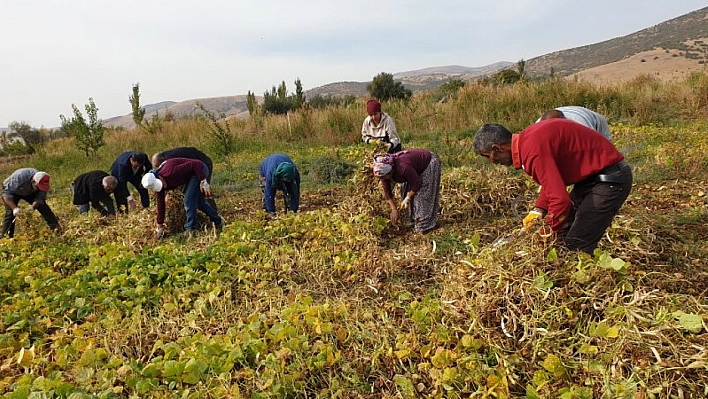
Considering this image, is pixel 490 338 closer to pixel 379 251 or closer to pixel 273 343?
pixel 273 343

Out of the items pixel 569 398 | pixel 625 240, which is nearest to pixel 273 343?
pixel 569 398

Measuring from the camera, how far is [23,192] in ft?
17.9

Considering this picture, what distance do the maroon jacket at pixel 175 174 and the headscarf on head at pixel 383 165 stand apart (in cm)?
227

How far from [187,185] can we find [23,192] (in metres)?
2.37

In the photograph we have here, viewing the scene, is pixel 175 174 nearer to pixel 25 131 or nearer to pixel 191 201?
pixel 191 201

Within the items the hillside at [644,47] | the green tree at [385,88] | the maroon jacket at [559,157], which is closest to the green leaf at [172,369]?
the maroon jacket at [559,157]

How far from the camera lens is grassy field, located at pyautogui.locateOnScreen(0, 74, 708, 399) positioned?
74.8 inches

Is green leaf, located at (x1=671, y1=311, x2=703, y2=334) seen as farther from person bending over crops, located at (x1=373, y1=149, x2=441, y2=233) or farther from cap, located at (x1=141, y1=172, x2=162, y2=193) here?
cap, located at (x1=141, y1=172, x2=162, y2=193)

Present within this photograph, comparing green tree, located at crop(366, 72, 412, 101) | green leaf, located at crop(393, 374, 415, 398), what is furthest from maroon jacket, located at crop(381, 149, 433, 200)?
green tree, located at crop(366, 72, 412, 101)

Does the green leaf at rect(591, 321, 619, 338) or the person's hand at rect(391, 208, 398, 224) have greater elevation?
the green leaf at rect(591, 321, 619, 338)

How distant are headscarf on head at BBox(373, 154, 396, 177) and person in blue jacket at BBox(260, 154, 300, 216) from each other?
1.28 meters

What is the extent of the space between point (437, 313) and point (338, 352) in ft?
2.04

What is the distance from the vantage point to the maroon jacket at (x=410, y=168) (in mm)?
4156

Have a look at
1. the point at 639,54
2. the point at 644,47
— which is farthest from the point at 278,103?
the point at 644,47
